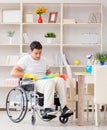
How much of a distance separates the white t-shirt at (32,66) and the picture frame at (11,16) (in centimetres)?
185

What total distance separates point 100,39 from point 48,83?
2398 millimetres

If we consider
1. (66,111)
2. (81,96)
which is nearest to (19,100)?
(66,111)

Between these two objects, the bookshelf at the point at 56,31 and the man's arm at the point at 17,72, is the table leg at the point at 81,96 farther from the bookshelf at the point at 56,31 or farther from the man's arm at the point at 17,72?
the bookshelf at the point at 56,31

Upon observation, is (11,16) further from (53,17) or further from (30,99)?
(30,99)

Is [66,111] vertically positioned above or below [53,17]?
below

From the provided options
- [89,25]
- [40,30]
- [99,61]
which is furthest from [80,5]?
[99,61]

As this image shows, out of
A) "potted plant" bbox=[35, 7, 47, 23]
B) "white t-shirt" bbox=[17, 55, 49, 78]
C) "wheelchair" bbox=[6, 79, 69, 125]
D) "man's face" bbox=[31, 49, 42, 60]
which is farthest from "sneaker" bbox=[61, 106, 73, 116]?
"potted plant" bbox=[35, 7, 47, 23]

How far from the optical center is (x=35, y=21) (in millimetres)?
6656

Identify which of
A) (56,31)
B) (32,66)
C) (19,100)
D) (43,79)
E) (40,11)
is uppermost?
(40,11)

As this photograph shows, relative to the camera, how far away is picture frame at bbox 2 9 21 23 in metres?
6.52

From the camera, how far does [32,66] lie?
15.8ft

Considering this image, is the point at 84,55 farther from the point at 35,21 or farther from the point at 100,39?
the point at 35,21

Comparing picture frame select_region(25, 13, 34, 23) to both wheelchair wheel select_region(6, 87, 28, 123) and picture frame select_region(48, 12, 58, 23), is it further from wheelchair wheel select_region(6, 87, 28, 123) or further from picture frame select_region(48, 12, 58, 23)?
wheelchair wheel select_region(6, 87, 28, 123)

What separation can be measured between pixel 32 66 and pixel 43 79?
1.14 ft
